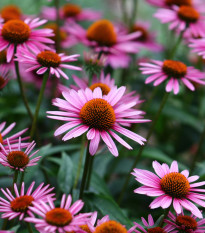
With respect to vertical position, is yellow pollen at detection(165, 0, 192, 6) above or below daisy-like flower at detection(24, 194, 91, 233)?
above

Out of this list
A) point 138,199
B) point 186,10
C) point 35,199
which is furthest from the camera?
point 186,10

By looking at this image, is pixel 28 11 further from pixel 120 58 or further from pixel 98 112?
pixel 98 112

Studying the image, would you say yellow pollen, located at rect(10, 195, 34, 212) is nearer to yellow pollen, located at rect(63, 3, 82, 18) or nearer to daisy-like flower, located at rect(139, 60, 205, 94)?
daisy-like flower, located at rect(139, 60, 205, 94)

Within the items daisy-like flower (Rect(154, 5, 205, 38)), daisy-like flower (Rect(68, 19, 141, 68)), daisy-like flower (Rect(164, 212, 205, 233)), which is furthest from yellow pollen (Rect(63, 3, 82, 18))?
daisy-like flower (Rect(164, 212, 205, 233))

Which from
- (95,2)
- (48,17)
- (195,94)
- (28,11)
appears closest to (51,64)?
(48,17)

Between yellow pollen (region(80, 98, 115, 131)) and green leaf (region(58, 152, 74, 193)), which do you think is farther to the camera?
green leaf (region(58, 152, 74, 193))

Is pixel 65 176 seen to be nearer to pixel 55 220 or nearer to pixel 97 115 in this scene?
pixel 97 115

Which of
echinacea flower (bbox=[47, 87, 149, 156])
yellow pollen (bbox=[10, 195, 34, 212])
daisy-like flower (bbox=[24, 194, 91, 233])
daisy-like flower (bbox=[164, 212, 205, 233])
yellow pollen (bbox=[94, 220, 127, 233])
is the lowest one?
daisy-like flower (bbox=[164, 212, 205, 233])
